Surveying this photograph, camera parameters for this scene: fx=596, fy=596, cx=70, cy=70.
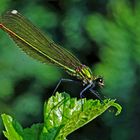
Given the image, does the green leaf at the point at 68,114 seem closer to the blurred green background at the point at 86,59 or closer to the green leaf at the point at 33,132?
the green leaf at the point at 33,132

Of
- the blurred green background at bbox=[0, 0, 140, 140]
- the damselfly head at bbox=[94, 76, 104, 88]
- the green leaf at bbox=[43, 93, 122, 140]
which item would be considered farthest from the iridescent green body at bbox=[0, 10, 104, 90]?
the blurred green background at bbox=[0, 0, 140, 140]

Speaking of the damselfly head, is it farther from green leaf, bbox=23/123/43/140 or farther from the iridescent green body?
green leaf, bbox=23/123/43/140

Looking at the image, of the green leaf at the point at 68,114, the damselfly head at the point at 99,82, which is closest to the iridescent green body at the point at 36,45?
the damselfly head at the point at 99,82

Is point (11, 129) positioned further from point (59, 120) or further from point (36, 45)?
point (36, 45)

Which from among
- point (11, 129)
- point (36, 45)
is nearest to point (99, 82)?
point (36, 45)

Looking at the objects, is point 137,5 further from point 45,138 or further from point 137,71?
point 45,138
